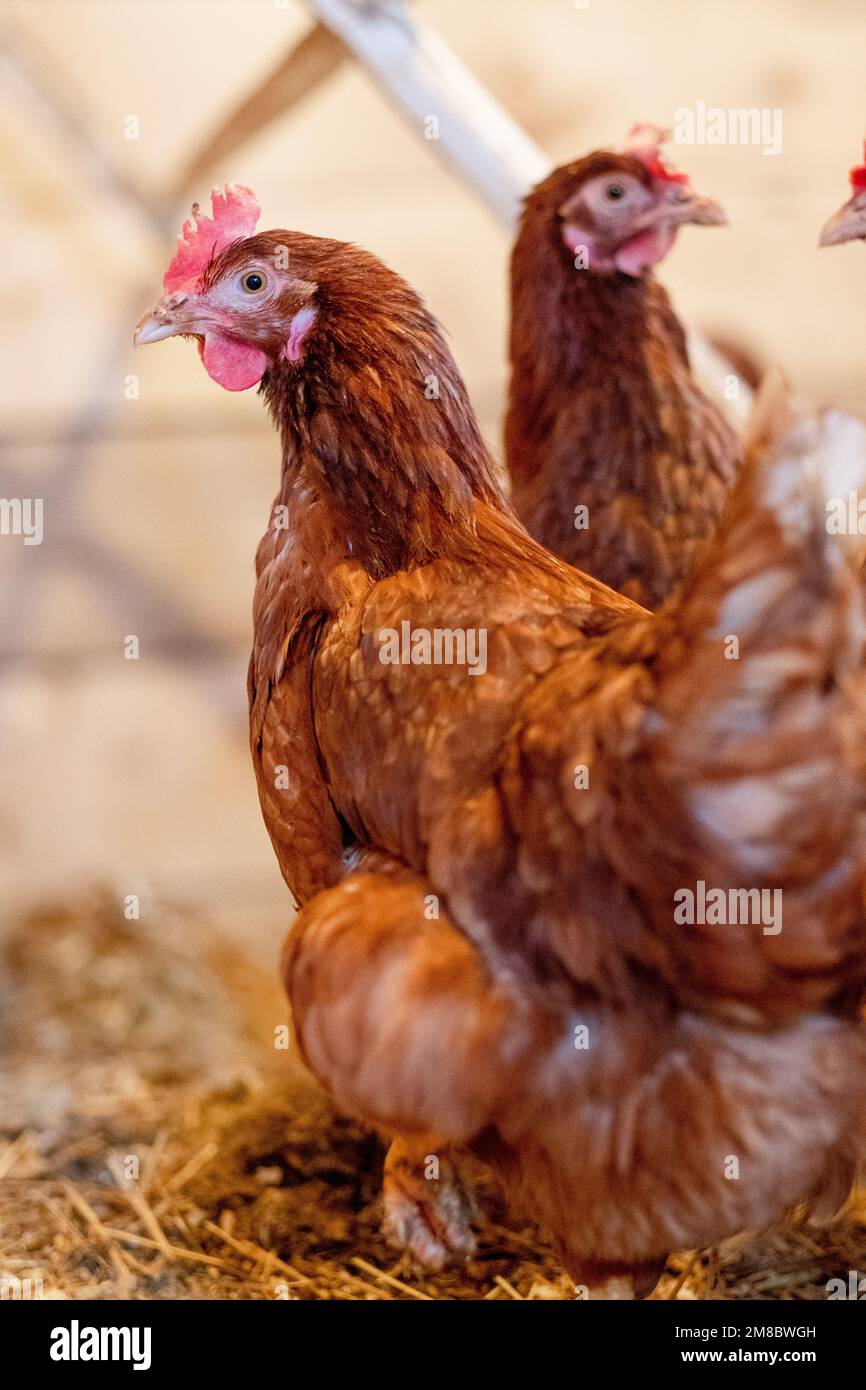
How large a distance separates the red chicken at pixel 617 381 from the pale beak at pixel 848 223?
0.16 meters

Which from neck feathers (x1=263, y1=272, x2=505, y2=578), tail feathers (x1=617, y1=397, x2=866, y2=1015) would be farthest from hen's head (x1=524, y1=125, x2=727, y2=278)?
tail feathers (x1=617, y1=397, x2=866, y2=1015)

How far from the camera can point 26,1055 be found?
2061 mm

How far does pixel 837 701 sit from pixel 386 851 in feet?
1.43

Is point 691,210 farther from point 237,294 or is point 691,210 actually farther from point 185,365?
point 185,365

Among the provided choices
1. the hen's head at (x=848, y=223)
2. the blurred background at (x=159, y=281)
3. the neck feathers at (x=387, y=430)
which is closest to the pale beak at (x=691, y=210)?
the hen's head at (x=848, y=223)

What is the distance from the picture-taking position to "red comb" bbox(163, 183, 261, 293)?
1.25 m

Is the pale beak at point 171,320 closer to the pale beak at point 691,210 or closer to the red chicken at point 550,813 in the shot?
the red chicken at point 550,813

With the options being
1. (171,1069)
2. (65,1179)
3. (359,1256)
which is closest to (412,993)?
(359,1256)

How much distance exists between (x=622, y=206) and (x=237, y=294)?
1.98 feet

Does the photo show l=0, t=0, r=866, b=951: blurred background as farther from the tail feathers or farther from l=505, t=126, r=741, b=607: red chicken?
the tail feathers

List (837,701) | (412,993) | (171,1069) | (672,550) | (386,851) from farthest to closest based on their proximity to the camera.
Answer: (171,1069) → (672,550) → (386,851) → (412,993) → (837,701)

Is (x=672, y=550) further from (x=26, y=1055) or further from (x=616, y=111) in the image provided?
(x=26, y=1055)

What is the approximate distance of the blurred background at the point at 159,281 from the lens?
2092 millimetres

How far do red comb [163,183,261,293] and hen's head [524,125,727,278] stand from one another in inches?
19.5
